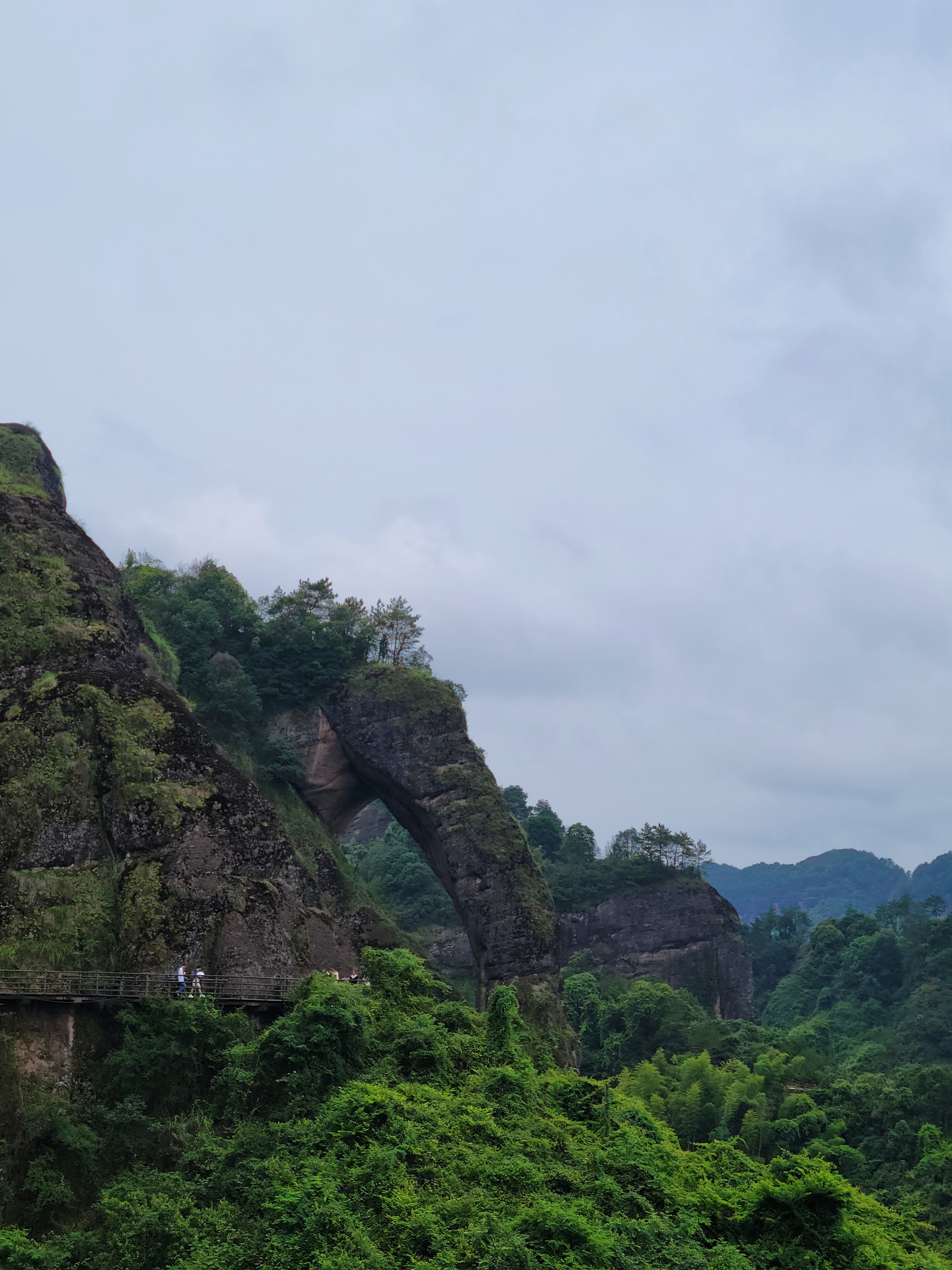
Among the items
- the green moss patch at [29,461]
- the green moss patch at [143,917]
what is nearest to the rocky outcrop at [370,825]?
the green moss patch at [29,461]

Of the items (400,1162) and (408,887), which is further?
(408,887)

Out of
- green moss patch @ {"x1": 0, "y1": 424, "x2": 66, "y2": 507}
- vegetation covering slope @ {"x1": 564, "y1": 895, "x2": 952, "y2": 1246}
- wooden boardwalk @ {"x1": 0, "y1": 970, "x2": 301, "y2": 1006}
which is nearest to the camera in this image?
wooden boardwalk @ {"x1": 0, "y1": 970, "x2": 301, "y2": 1006}

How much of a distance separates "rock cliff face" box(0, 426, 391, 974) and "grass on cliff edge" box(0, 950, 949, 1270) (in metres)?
3.08

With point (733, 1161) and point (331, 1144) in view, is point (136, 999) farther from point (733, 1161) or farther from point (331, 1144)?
point (733, 1161)

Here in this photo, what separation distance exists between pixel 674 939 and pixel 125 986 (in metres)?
Result: 50.3

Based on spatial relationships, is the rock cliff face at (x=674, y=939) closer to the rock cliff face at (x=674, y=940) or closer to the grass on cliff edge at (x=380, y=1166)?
the rock cliff face at (x=674, y=940)

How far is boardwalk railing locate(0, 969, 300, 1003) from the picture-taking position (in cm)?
2556

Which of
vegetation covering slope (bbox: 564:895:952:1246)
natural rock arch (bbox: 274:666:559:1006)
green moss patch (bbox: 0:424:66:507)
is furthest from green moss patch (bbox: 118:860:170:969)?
vegetation covering slope (bbox: 564:895:952:1246)

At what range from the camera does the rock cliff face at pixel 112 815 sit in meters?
28.2

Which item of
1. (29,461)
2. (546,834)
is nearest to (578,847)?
(546,834)

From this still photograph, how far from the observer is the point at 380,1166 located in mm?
19188

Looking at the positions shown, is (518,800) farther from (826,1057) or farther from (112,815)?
(112,815)

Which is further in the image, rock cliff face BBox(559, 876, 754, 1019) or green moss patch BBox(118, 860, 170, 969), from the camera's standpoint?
rock cliff face BBox(559, 876, 754, 1019)

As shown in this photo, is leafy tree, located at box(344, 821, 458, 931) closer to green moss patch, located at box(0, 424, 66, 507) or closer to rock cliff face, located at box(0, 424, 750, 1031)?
rock cliff face, located at box(0, 424, 750, 1031)
